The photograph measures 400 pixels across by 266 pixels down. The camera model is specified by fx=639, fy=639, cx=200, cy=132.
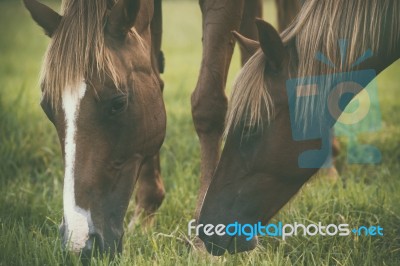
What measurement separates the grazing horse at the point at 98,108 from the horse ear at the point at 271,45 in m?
0.66

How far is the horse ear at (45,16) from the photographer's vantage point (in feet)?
10.2

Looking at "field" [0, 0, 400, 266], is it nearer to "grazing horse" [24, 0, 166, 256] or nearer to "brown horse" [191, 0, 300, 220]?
"grazing horse" [24, 0, 166, 256]

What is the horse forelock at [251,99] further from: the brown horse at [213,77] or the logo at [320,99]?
the brown horse at [213,77]

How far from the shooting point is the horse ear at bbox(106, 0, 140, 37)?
3.01 metres

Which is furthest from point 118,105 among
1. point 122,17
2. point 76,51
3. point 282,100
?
point 282,100

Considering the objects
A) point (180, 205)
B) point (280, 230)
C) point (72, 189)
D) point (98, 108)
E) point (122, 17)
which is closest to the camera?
point (72, 189)

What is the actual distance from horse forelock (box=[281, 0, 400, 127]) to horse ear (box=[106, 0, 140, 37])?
736mm

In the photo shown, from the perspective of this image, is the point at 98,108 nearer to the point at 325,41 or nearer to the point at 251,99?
the point at 251,99

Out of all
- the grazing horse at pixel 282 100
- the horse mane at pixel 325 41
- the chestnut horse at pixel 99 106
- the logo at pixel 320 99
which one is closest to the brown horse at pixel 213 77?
the chestnut horse at pixel 99 106

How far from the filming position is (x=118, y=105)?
2.94 metres

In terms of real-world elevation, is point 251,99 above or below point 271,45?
below

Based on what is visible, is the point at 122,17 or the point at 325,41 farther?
the point at 122,17

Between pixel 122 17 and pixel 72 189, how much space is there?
863mm

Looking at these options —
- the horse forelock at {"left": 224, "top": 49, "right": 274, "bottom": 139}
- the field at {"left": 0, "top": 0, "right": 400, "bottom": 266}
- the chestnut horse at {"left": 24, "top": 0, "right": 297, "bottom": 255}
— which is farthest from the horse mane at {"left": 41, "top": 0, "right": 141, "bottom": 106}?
the horse forelock at {"left": 224, "top": 49, "right": 274, "bottom": 139}
